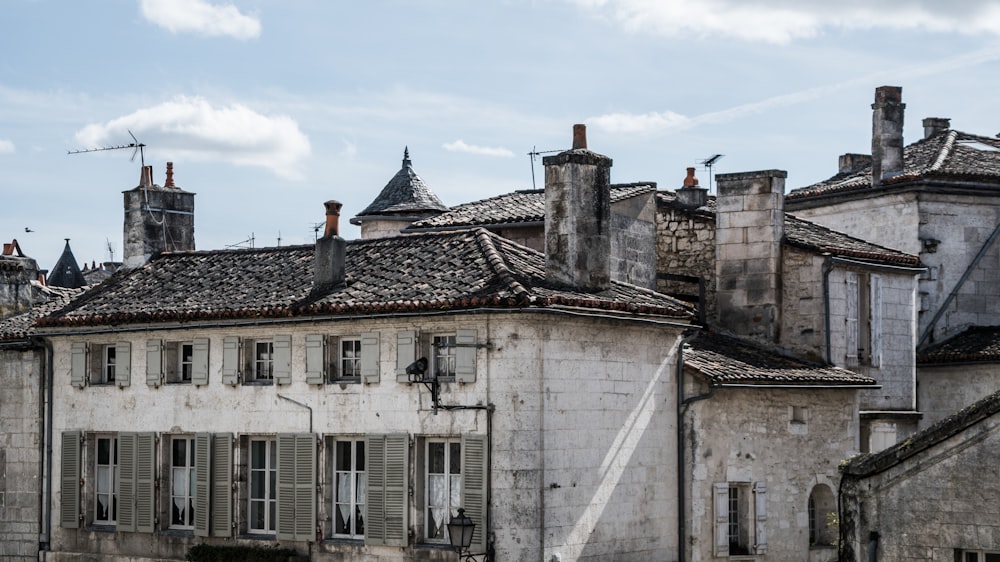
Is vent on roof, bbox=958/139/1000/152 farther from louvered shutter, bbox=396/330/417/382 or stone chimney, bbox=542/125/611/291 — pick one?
louvered shutter, bbox=396/330/417/382

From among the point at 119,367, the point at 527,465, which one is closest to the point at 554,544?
the point at 527,465

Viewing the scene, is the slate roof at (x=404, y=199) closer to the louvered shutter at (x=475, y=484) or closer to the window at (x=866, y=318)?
the window at (x=866, y=318)

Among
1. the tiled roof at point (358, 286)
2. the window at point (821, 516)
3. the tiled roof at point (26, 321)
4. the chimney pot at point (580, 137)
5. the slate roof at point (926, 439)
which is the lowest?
the window at point (821, 516)

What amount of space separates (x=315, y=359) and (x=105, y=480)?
5172 mm

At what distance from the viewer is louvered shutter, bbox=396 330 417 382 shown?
904 inches

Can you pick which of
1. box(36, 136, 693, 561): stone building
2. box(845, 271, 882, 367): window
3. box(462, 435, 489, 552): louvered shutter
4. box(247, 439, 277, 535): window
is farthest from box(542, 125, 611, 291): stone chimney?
box(845, 271, 882, 367): window

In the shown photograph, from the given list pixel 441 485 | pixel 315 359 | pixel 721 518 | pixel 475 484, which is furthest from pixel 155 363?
pixel 721 518

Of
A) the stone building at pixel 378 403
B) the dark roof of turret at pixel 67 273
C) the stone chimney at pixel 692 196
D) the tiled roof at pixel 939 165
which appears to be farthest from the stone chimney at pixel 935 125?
the dark roof of turret at pixel 67 273

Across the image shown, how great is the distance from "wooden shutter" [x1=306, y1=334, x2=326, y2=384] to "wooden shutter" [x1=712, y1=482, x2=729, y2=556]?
20.7ft

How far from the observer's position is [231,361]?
82.2ft

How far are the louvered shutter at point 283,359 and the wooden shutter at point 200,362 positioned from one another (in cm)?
151

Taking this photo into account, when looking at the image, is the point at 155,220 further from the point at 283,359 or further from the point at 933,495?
the point at 933,495

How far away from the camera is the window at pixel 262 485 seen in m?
24.9

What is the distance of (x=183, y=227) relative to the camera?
30062 mm
